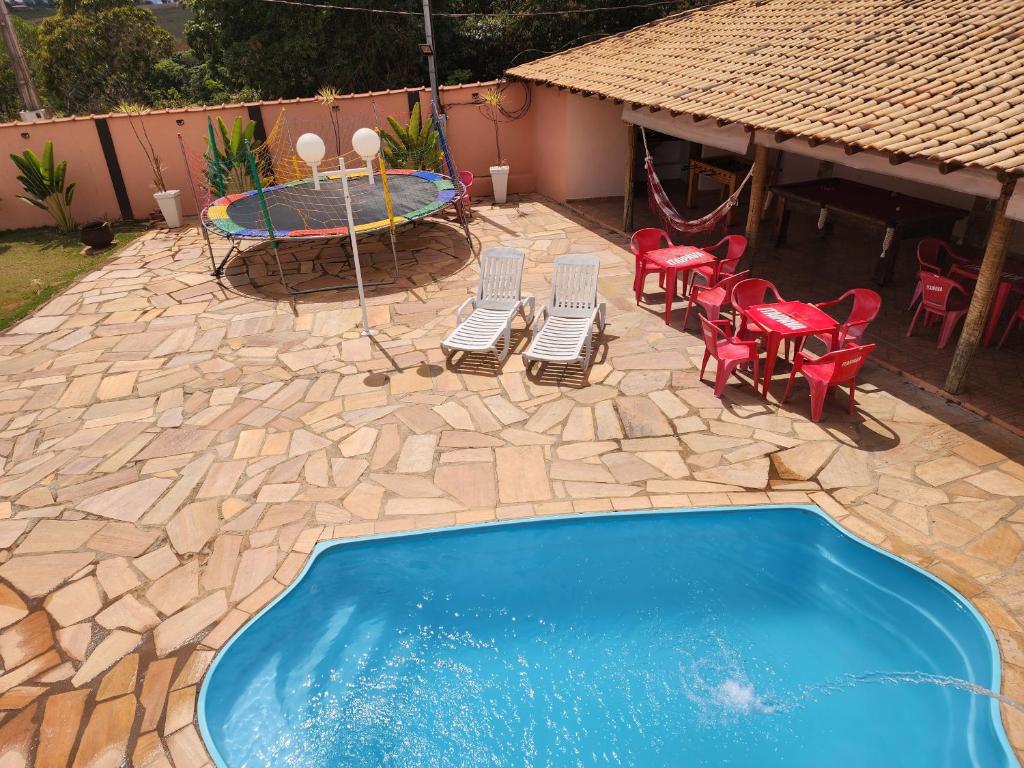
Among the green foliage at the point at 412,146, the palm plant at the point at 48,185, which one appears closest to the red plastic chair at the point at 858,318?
the green foliage at the point at 412,146

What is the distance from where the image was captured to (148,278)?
1252 centimetres

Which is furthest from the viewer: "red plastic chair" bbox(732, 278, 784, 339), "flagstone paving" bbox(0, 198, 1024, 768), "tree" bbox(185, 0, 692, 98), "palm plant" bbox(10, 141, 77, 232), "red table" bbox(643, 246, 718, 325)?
"tree" bbox(185, 0, 692, 98)

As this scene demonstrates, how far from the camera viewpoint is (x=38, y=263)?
13.4 metres

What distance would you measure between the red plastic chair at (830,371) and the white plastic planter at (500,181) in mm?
10022

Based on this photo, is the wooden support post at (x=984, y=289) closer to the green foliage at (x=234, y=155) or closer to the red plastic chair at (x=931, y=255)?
the red plastic chair at (x=931, y=255)

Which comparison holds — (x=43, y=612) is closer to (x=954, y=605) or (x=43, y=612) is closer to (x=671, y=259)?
(x=954, y=605)

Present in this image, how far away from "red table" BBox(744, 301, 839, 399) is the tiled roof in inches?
74.0

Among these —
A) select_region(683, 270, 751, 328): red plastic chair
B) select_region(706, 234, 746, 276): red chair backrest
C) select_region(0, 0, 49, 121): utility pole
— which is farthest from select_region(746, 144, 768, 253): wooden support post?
select_region(0, 0, 49, 121): utility pole

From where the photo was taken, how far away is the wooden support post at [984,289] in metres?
6.97

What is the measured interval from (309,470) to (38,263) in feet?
32.7

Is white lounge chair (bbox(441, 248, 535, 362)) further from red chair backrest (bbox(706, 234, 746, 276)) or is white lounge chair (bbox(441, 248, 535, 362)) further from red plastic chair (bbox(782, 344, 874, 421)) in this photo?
red plastic chair (bbox(782, 344, 874, 421))

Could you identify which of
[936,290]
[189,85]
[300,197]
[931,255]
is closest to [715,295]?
[936,290]

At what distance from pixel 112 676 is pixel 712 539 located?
5.05 metres

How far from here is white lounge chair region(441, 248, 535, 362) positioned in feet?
29.5
